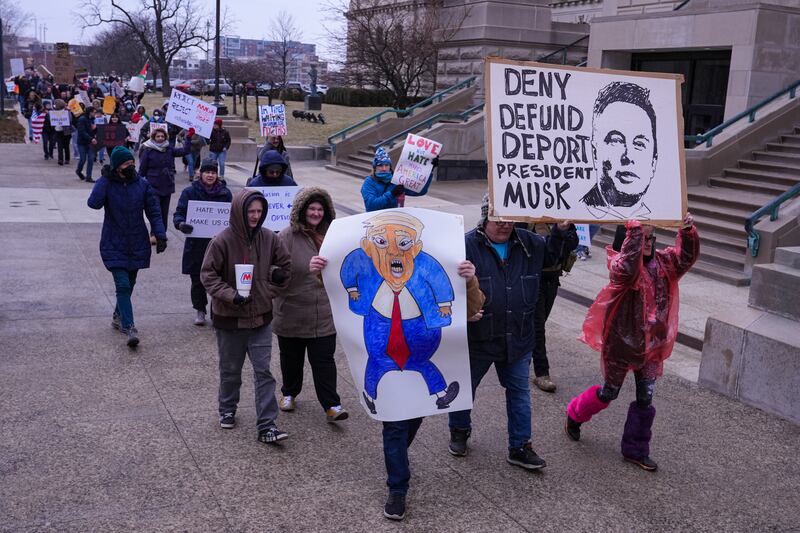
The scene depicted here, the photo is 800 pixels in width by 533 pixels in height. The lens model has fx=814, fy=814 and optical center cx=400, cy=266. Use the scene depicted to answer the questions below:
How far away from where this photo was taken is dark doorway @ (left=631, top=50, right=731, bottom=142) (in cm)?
1797

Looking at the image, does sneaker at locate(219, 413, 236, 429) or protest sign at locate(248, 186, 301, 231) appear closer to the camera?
sneaker at locate(219, 413, 236, 429)

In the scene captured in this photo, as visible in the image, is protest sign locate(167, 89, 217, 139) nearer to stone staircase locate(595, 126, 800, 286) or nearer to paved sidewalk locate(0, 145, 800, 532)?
paved sidewalk locate(0, 145, 800, 532)

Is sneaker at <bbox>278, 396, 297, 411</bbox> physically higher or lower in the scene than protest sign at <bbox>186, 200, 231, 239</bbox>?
lower

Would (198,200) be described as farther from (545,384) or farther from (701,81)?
(701,81)

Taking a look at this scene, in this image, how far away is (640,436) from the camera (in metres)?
5.17

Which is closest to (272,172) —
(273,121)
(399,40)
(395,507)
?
(395,507)

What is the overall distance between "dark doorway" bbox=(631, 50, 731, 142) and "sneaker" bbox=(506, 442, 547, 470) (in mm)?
14746

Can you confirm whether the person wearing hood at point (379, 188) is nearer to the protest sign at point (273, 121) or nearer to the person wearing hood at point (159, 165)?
the person wearing hood at point (159, 165)

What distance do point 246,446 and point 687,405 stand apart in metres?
3.46

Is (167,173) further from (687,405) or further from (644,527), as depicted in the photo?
(644,527)

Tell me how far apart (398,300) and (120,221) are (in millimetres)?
3766

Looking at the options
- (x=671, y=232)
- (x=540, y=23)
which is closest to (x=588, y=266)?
(x=671, y=232)

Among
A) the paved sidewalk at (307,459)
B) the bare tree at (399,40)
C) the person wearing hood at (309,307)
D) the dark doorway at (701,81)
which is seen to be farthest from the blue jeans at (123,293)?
the bare tree at (399,40)

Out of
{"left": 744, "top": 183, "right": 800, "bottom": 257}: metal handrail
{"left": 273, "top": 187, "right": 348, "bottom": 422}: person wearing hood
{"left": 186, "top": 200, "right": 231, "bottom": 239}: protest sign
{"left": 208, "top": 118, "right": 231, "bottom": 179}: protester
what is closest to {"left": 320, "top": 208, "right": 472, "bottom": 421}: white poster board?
{"left": 273, "top": 187, "right": 348, "bottom": 422}: person wearing hood
